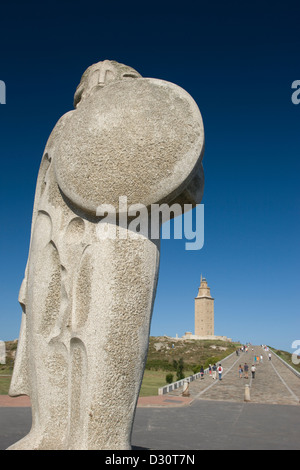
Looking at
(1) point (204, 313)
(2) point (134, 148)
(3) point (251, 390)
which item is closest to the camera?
(2) point (134, 148)

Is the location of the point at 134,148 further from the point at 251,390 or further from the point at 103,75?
the point at 251,390

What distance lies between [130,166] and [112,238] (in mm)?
458

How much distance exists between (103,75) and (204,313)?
86.7 metres

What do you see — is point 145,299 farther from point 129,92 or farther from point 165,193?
point 129,92

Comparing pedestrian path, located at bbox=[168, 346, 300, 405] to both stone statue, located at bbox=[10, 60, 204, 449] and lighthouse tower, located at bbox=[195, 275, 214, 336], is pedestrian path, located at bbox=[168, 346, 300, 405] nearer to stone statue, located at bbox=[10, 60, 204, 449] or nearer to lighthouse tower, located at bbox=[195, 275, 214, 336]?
stone statue, located at bbox=[10, 60, 204, 449]

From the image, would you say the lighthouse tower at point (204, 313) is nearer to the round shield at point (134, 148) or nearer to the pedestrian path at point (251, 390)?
the pedestrian path at point (251, 390)

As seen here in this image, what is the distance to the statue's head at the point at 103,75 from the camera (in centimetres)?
325

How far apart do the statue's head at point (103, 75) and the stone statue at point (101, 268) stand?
1.60 feet

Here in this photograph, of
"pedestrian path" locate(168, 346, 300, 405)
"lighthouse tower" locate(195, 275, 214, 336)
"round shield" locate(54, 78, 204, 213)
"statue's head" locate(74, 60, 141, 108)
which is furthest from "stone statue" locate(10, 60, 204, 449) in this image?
"lighthouse tower" locate(195, 275, 214, 336)

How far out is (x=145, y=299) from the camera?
261cm

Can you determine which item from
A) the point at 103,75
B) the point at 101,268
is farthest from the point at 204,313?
the point at 101,268

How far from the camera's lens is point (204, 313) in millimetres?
87312
